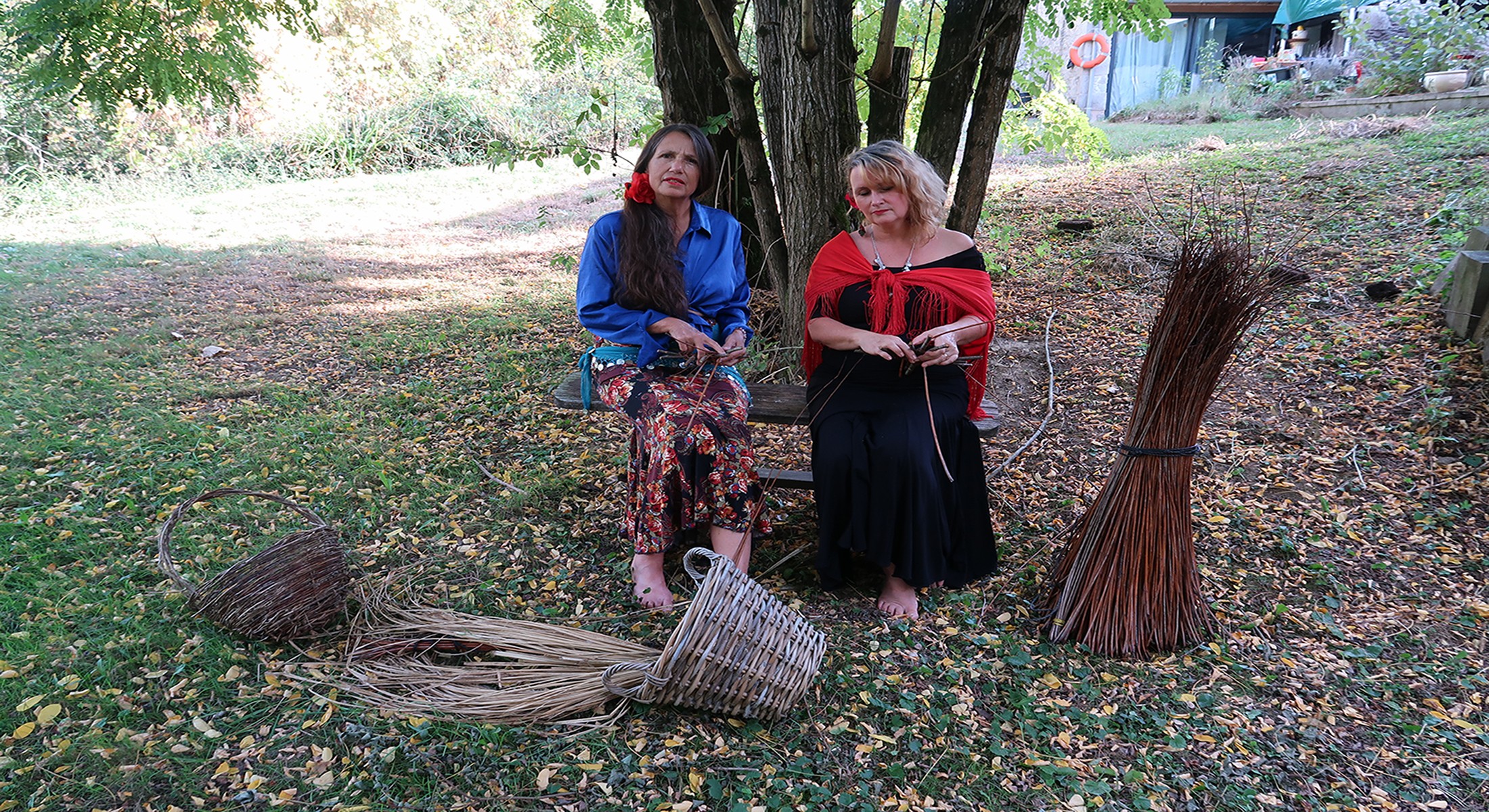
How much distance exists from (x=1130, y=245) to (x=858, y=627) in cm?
383

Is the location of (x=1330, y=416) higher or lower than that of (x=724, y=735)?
higher

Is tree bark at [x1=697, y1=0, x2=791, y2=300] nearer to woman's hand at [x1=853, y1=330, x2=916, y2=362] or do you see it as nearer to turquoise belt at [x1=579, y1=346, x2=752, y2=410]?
turquoise belt at [x1=579, y1=346, x2=752, y2=410]

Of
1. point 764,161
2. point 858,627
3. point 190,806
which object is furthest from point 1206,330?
point 190,806

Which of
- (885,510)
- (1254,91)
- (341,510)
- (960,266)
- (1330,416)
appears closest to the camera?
(885,510)

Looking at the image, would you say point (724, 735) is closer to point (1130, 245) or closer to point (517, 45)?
point (1130, 245)

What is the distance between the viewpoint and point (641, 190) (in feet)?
10.1

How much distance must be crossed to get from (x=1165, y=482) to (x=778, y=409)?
1254 mm

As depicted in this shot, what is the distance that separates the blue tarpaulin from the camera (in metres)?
12.8

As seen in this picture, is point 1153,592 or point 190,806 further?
point 1153,592

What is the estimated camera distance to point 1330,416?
369 cm

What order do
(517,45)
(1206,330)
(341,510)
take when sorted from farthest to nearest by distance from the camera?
(517,45)
(341,510)
(1206,330)

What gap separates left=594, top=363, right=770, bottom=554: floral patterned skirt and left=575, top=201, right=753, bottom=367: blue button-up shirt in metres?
0.25

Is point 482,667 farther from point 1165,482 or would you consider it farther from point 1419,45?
point 1419,45

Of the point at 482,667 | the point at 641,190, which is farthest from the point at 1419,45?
the point at 482,667
